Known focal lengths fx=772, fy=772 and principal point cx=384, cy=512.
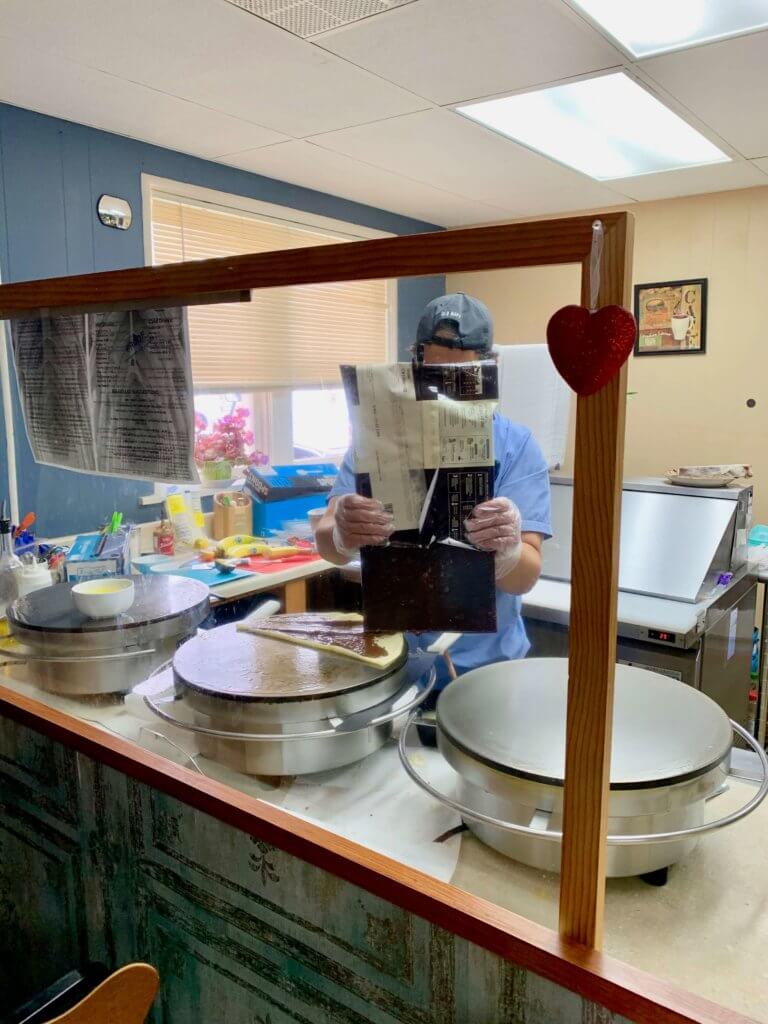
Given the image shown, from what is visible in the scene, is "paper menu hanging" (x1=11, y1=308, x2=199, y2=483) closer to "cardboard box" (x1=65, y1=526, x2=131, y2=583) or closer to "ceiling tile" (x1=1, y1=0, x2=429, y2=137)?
"cardboard box" (x1=65, y1=526, x2=131, y2=583)

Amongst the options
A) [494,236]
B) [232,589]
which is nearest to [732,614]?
[232,589]

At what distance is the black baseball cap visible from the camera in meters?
0.75

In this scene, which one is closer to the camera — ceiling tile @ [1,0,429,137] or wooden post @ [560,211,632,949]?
wooden post @ [560,211,632,949]

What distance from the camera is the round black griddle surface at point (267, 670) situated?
89 cm

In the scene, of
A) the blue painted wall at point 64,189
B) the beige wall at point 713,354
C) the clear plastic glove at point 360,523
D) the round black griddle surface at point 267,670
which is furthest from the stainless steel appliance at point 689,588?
the blue painted wall at point 64,189

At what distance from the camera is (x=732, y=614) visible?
2635 millimetres

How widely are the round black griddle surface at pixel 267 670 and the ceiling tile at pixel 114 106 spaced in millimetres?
1987

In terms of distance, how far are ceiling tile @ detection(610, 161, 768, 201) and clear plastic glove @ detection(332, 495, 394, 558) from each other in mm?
3331

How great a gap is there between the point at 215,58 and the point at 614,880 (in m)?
2.34

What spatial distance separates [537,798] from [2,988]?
1158 millimetres

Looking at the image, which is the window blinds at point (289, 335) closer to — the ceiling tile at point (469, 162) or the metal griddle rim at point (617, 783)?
the metal griddle rim at point (617, 783)

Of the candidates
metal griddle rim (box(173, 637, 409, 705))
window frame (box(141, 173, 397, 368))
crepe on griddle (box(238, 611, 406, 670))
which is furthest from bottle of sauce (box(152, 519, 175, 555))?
window frame (box(141, 173, 397, 368))

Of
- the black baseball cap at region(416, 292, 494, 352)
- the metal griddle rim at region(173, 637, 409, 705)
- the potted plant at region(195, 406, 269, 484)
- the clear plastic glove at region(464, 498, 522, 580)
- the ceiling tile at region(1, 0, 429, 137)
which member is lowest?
the metal griddle rim at region(173, 637, 409, 705)

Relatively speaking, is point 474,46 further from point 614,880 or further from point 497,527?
point 614,880
